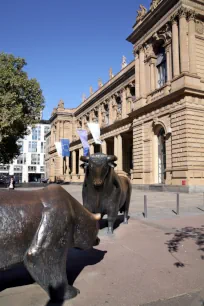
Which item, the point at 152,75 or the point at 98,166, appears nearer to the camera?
the point at 98,166

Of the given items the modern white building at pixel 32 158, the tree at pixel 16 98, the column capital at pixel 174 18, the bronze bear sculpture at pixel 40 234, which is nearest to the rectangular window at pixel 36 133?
the modern white building at pixel 32 158

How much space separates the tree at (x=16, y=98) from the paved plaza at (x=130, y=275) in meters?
21.5

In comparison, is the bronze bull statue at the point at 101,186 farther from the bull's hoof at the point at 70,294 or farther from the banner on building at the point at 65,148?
the banner on building at the point at 65,148

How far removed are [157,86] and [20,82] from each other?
45.7 ft

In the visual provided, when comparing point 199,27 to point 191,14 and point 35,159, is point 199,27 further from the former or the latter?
point 35,159

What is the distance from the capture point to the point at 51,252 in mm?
2633

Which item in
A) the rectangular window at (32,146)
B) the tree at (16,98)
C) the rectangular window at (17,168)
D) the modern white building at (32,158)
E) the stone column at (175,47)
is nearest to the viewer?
the stone column at (175,47)

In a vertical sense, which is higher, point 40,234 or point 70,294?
point 40,234

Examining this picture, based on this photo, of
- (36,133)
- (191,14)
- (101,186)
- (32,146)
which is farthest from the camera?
(36,133)

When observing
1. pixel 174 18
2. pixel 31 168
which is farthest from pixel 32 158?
pixel 174 18

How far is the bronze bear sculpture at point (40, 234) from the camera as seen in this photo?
253cm

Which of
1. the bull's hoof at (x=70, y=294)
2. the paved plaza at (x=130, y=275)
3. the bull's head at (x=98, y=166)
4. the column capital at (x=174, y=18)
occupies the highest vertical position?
the column capital at (x=174, y=18)

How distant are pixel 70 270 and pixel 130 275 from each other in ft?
2.98

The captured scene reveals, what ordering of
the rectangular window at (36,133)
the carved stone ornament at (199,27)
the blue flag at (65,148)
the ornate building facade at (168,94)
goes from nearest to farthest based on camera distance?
the ornate building facade at (168,94)
the carved stone ornament at (199,27)
the blue flag at (65,148)
the rectangular window at (36,133)
